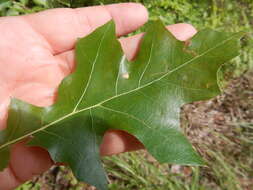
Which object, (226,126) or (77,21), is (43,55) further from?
(226,126)

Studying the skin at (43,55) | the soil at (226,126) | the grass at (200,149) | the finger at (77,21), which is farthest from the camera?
the soil at (226,126)

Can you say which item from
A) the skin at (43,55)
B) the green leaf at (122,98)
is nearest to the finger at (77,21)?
the skin at (43,55)

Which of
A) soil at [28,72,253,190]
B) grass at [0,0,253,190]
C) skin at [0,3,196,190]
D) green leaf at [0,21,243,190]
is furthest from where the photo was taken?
soil at [28,72,253,190]

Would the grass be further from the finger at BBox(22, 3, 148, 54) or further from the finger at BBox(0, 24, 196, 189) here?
the finger at BBox(0, 24, 196, 189)

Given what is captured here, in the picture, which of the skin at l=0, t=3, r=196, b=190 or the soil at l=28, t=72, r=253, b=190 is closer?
the skin at l=0, t=3, r=196, b=190

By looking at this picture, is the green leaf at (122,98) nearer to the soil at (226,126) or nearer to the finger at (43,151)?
the finger at (43,151)

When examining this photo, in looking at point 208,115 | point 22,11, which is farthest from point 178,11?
point 22,11

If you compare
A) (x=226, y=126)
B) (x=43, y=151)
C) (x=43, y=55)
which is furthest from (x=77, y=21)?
(x=226, y=126)

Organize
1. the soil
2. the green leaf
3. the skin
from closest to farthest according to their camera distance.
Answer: the green leaf → the skin → the soil

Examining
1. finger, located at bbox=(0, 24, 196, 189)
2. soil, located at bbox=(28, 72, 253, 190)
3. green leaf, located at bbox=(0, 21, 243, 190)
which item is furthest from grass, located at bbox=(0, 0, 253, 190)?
green leaf, located at bbox=(0, 21, 243, 190)
